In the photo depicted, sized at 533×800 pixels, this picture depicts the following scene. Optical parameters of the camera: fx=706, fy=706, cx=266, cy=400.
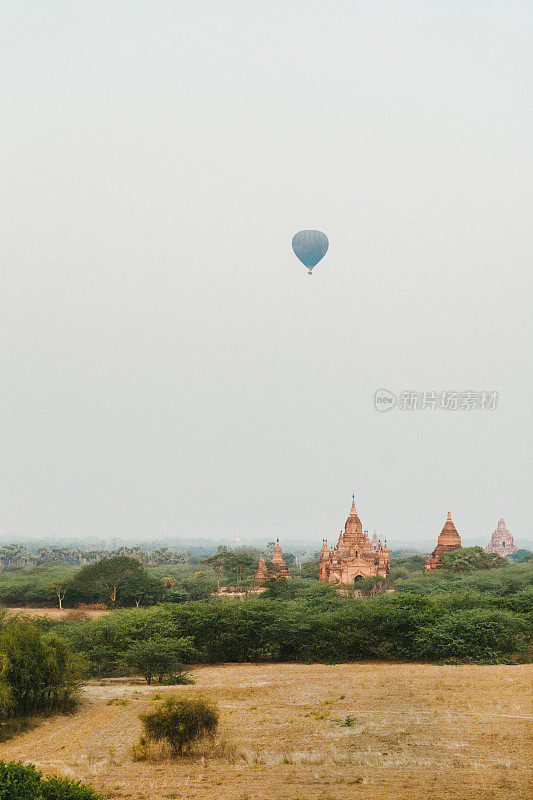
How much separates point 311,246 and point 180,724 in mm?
46927

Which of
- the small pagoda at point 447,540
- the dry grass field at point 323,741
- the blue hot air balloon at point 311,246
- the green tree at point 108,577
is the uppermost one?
the blue hot air balloon at point 311,246

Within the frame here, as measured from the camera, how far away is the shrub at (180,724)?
68.0ft

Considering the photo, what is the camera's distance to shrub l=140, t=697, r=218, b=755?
20.7 m

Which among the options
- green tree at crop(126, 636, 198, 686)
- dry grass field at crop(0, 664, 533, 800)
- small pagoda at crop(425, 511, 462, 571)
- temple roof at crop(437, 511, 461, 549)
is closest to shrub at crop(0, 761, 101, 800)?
dry grass field at crop(0, 664, 533, 800)

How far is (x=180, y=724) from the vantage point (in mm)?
20875

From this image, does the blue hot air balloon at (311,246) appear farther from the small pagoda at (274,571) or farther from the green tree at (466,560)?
the green tree at (466,560)

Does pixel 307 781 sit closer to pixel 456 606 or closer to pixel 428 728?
pixel 428 728

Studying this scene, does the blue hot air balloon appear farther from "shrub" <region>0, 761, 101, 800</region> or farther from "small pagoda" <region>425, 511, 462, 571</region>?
"shrub" <region>0, 761, 101, 800</region>

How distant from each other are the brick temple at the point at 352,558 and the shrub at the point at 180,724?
47447 mm

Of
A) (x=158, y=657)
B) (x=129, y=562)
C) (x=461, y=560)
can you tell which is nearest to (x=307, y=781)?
(x=158, y=657)

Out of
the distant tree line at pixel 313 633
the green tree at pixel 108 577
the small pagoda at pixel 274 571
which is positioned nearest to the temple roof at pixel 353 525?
the small pagoda at pixel 274 571

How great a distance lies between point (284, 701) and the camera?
2623 centimetres

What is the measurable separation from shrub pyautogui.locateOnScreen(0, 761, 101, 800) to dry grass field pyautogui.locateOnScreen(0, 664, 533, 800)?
3831 millimetres

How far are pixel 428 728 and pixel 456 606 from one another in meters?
19.7
